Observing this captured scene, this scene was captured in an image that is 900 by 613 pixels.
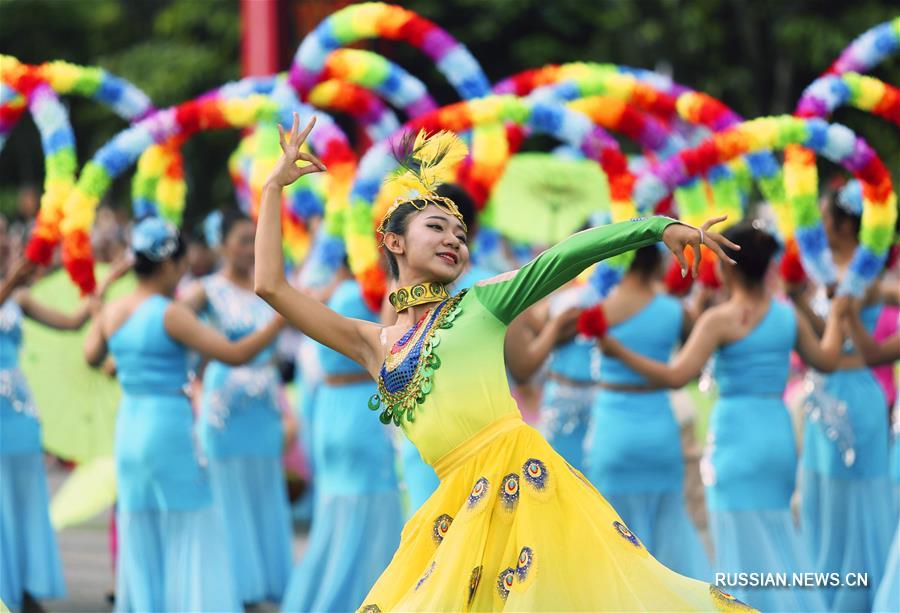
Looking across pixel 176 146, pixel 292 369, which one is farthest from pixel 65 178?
pixel 292 369

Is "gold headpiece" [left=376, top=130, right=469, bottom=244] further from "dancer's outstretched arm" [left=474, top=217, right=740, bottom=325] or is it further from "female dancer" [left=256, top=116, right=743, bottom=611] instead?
"dancer's outstretched arm" [left=474, top=217, right=740, bottom=325]

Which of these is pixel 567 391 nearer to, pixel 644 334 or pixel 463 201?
pixel 644 334

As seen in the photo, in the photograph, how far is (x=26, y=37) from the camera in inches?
944

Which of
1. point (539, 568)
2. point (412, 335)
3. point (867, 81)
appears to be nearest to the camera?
point (539, 568)

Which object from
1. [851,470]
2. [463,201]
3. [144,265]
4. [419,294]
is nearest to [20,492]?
[144,265]

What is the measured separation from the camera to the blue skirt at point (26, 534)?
24.3 ft

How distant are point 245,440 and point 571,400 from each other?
1.71 meters

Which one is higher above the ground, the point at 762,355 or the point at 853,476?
the point at 762,355

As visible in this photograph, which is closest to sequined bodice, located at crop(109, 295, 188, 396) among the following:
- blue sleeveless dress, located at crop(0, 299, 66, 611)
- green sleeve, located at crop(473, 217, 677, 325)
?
blue sleeveless dress, located at crop(0, 299, 66, 611)

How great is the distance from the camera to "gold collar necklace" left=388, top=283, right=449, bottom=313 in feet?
14.3

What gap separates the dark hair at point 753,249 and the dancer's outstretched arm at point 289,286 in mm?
2391

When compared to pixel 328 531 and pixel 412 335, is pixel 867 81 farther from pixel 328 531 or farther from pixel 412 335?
pixel 412 335

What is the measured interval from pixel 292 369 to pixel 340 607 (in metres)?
6.12

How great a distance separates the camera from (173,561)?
6641mm
